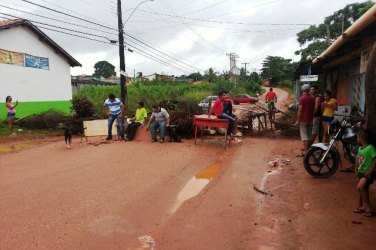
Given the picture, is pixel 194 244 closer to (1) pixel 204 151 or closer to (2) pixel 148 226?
(2) pixel 148 226

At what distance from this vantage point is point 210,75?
62656 mm

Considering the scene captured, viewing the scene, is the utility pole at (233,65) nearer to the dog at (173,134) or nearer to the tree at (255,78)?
the tree at (255,78)

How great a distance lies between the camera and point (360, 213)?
5.40m

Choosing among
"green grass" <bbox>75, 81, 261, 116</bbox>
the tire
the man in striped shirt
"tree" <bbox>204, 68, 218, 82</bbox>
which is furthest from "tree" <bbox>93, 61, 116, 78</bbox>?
the tire

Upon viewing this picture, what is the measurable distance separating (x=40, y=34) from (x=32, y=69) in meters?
2.11

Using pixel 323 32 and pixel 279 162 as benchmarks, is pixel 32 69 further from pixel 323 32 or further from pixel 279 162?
pixel 323 32

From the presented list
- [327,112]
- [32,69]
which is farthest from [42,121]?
[327,112]

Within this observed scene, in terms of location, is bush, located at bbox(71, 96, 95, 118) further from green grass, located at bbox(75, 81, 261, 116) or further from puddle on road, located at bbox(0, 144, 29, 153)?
puddle on road, located at bbox(0, 144, 29, 153)

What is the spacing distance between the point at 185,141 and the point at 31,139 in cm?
656

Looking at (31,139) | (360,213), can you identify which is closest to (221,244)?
(360,213)

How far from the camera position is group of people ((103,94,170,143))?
12.6 meters

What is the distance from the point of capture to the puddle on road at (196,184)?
6.50 m

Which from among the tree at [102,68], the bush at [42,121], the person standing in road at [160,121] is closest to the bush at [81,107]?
the bush at [42,121]

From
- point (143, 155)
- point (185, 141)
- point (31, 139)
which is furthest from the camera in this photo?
point (31, 139)
